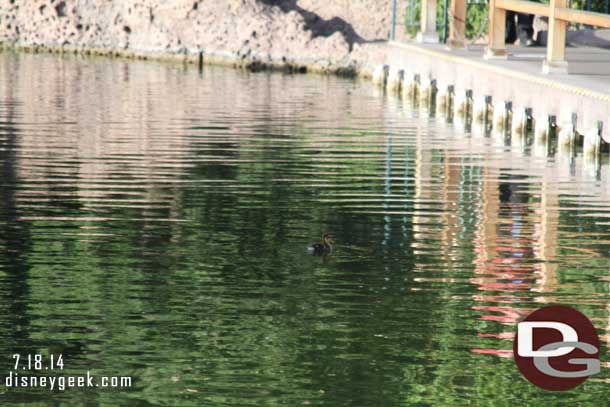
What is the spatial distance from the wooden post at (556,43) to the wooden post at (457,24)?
24.1ft

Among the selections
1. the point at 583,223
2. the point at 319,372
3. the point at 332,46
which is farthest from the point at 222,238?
the point at 332,46

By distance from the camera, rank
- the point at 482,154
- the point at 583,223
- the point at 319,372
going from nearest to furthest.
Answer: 1. the point at 319,372
2. the point at 583,223
3. the point at 482,154

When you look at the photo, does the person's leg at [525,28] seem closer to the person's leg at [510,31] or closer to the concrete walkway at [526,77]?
the person's leg at [510,31]

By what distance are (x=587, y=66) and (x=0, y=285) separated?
17.7 m

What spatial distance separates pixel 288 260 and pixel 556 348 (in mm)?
4017

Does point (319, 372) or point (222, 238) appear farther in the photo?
point (222, 238)

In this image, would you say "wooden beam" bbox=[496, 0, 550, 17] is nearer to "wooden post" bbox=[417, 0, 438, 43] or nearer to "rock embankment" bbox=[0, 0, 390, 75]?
"wooden post" bbox=[417, 0, 438, 43]

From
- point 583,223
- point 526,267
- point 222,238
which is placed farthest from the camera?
point 583,223

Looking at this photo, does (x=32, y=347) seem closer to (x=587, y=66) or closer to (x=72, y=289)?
(x=72, y=289)

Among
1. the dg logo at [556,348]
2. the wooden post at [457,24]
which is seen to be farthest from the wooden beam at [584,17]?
the dg logo at [556,348]

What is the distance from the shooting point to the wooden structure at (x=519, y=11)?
26.0 meters

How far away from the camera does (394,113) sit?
3309 centimetres

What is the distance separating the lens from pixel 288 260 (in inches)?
629

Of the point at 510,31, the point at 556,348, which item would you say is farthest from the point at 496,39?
the point at 556,348
